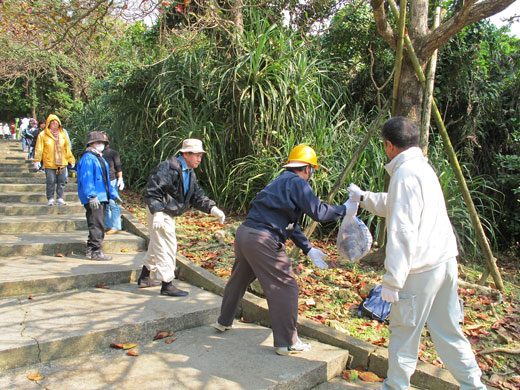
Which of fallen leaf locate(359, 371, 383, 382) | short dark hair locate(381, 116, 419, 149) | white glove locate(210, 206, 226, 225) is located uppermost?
short dark hair locate(381, 116, 419, 149)

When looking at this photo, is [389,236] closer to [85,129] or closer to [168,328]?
[168,328]

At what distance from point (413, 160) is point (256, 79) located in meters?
5.10

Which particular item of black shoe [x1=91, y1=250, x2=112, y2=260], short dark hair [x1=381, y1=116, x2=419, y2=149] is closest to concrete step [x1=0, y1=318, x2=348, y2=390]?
short dark hair [x1=381, y1=116, x2=419, y2=149]

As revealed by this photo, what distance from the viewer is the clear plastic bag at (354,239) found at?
10.5 ft

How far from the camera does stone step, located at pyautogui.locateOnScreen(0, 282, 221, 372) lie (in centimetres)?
306

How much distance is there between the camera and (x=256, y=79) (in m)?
7.31

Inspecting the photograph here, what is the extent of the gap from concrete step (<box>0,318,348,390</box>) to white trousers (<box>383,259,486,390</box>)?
713 millimetres

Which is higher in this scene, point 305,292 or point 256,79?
point 256,79

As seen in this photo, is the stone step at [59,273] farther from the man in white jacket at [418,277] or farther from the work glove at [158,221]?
the man in white jacket at [418,277]

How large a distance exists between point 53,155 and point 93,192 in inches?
122

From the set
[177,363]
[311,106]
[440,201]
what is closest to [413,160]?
[440,201]

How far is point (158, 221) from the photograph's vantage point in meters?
4.12

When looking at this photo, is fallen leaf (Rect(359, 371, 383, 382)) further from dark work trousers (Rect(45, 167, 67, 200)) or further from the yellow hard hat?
dark work trousers (Rect(45, 167, 67, 200))

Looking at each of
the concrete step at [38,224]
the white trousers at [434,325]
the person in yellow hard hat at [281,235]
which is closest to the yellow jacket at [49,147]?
the concrete step at [38,224]
